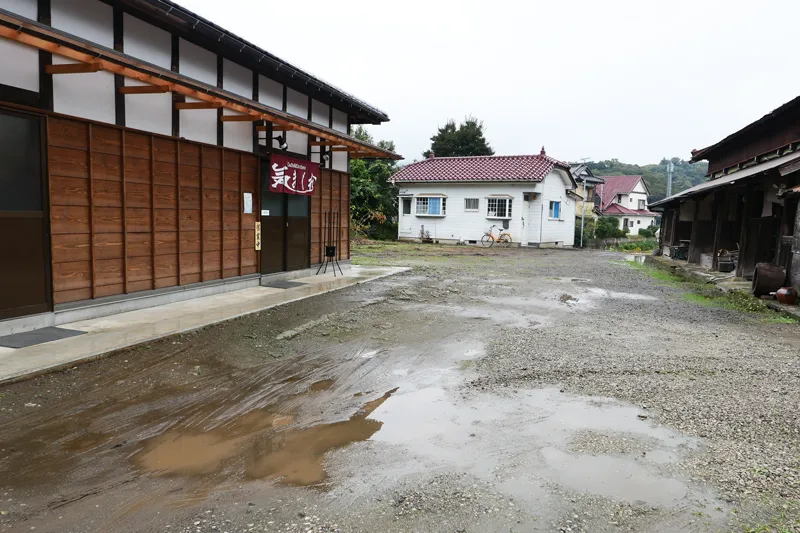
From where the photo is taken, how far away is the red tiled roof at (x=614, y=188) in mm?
51031

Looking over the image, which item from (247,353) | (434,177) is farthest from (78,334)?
(434,177)

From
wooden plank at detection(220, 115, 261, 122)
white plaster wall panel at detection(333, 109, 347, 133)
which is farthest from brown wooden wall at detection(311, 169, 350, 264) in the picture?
wooden plank at detection(220, 115, 261, 122)

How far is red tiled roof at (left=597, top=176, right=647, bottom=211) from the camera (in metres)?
51.0

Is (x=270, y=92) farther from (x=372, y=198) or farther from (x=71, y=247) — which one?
(x=372, y=198)

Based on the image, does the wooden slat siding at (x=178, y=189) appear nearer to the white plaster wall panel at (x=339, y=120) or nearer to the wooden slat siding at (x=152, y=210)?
the wooden slat siding at (x=152, y=210)

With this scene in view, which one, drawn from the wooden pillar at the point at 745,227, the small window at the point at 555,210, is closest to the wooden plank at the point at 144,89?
the wooden pillar at the point at 745,227

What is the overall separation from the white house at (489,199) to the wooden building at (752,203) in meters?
7.19

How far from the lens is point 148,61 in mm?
7711

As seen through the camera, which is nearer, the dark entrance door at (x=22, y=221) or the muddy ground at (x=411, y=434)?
the muddy ground at (x=411, y=434)

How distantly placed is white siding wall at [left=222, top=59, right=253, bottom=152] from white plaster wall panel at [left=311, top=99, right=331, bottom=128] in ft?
7.92

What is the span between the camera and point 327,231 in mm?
13297

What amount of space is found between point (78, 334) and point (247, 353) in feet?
6.72

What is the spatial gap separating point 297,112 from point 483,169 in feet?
62.4

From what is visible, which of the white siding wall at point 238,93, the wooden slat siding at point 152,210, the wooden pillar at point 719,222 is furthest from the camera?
the wooden pillar at point 719,222
